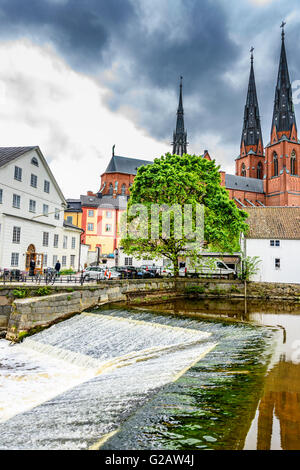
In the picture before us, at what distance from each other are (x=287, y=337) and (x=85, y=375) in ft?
26.1

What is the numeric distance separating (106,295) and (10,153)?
16179 mm

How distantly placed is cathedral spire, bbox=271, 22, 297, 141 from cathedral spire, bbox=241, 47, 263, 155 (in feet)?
45.1

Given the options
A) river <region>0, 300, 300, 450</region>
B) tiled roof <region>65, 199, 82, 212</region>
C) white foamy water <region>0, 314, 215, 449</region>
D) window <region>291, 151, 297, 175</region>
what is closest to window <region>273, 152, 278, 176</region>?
window <region>291, 151, 297, 175</region>

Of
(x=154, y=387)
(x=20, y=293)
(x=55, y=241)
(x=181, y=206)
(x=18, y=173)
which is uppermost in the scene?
(x=18, y=173)

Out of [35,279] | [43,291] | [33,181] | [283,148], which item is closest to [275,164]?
[283,148]

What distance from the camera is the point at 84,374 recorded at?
422 inches

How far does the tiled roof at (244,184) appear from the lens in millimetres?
87125

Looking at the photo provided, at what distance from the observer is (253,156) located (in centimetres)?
9662

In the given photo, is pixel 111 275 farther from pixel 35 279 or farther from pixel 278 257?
pixel 278 257

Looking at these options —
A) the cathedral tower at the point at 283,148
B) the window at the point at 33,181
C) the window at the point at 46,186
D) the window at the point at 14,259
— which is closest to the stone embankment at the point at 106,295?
the window at the point at 14,259

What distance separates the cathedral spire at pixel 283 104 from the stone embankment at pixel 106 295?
217ft

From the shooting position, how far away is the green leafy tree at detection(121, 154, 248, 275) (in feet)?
84.0

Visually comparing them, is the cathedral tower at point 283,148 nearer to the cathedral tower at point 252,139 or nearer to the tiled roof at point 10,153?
the cathedral tower at point 252,139

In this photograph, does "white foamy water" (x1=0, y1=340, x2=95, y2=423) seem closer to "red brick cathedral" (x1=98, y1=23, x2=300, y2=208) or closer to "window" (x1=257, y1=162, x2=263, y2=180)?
"red brick cathedral" (x1=98, y1=23, x2=300, y2=208)
